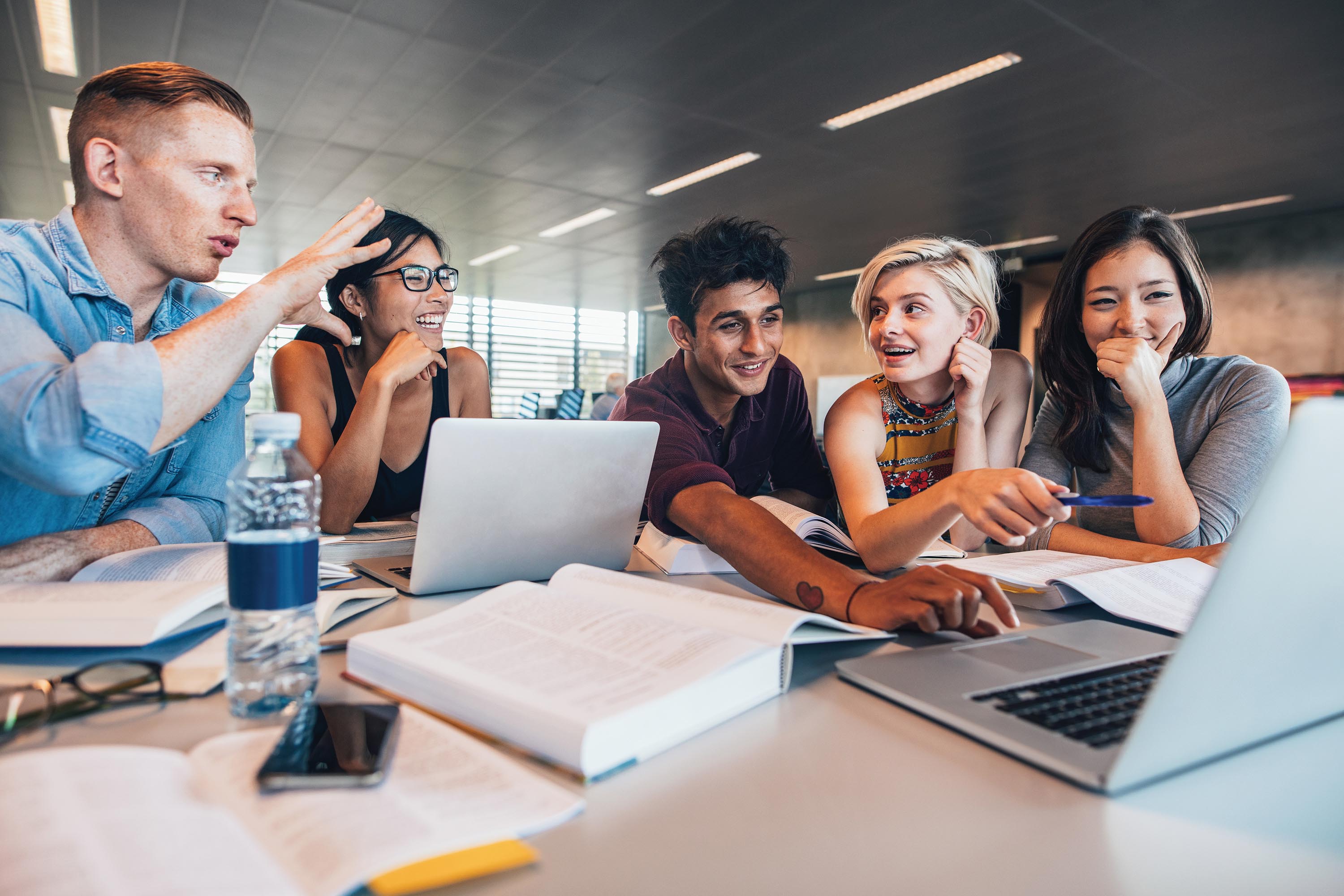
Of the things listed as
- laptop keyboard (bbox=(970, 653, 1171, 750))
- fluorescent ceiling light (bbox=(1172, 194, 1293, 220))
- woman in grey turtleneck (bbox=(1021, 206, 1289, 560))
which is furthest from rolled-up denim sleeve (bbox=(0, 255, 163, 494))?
fluorescent ceiling light (bbox=(1172, 194, 1293, 220))

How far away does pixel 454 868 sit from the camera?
388 millimetres

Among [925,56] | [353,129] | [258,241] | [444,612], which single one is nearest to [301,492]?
[444,612]

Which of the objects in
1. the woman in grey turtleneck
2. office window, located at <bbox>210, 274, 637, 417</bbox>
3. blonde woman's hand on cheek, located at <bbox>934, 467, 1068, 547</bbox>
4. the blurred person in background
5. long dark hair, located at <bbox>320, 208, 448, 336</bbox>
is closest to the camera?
blonde woman's hand on cheek, located at <bbox>934, 467, 1068, 547</bbox>

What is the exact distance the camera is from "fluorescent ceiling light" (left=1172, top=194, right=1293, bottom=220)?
6.56m

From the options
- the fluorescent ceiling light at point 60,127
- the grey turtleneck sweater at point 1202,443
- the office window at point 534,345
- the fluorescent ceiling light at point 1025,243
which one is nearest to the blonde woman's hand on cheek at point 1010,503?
the grey turtleneck sweater at point 1202,443

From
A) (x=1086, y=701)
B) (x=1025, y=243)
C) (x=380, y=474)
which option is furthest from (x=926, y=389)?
(x=1025, y=243)

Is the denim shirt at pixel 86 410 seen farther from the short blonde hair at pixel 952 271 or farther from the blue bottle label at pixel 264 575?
the short blonde hair at pixel 952 271

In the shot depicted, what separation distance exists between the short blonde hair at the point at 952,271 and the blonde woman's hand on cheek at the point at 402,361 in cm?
100

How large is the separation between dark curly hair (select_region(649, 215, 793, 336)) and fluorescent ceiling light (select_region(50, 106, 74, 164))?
16.2 ft

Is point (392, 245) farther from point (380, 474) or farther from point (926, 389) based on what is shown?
point (926, 389)

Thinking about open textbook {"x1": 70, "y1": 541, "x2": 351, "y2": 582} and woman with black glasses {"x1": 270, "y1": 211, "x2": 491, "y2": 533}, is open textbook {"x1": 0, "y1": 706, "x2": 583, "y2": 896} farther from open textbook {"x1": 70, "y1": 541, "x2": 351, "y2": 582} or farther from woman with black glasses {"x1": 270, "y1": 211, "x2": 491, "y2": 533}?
woman with black glasses {"x1": 270, "y1": 211, "x2": 491, "y2": 533}

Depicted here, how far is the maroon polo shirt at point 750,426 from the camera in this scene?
1.63 m

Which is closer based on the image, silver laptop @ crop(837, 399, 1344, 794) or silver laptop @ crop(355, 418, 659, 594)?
silver laptop @ crop(837, 399, 1344, 794)

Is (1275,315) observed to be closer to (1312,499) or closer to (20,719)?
(1312,499)
